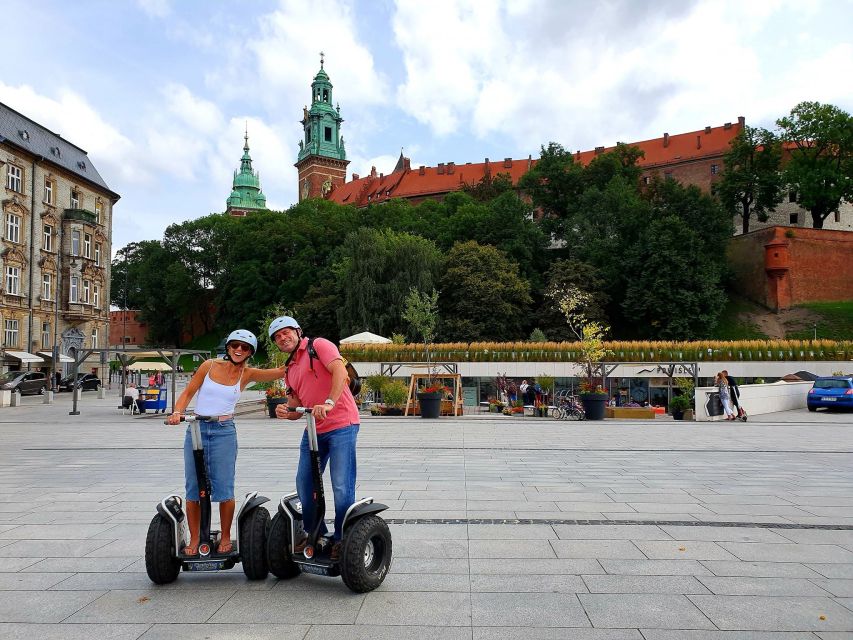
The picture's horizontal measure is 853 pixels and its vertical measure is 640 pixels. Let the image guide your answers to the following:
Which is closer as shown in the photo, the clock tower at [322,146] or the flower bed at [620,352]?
the flower bed at [620,352]

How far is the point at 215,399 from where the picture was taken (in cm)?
487

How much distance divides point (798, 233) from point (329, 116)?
241ft

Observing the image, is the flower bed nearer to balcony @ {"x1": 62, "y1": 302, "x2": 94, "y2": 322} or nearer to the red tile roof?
balcony @ {"x1": 62, "y1": 302, "x2": 94, "y2": 322}

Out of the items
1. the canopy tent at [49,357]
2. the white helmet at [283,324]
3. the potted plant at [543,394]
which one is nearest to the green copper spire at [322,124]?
the canopy tent at [49,357]

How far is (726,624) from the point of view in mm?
4031

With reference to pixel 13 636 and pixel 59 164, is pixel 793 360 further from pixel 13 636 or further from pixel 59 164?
pixel 59 164

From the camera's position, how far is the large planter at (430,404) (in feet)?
71.7

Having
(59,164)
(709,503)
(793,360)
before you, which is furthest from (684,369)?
(59,164)

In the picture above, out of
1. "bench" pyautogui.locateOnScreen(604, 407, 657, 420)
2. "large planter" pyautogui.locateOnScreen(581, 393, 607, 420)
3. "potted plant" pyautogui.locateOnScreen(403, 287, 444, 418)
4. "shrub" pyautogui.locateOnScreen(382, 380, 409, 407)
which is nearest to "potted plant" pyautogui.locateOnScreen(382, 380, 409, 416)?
"shrub" pyautogui.locateOnScreen(382, 380, 409, 407)

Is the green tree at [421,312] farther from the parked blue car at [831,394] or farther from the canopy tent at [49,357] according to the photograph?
the parked blue car at [831,394]

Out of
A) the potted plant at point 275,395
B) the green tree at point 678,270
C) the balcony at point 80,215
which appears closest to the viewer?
the potted plant at point 275,395

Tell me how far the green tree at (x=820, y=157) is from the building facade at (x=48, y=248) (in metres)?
56.5

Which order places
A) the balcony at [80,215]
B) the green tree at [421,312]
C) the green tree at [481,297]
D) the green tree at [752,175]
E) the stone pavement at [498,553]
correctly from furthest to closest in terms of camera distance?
the green tree at [752,175]
the green tree at [481,297]
the balcony at [80,215]
the green tree at [421,312]
the stone pavement at [498,553]

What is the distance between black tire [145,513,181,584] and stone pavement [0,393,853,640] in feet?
0.37
